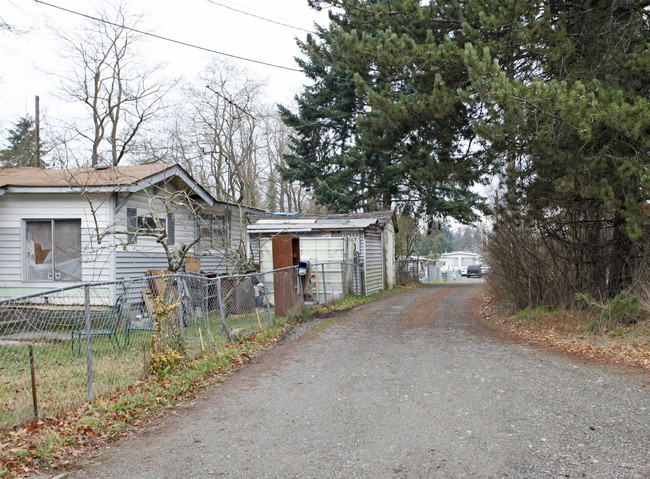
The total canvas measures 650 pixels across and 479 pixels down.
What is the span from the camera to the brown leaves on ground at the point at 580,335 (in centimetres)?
831

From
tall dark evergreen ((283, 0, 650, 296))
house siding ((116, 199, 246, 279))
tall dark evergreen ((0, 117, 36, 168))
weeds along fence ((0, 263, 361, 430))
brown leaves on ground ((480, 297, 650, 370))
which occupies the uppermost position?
tall dark evergreen ((0, 117, 36, 168))

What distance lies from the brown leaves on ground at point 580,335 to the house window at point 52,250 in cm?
1027

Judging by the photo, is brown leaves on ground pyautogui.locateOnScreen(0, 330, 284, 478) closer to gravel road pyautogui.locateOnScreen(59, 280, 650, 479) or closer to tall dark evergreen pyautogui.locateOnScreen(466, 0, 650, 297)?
gravel road pyautogui.locateOnScreen(59, 280, 650, 479)

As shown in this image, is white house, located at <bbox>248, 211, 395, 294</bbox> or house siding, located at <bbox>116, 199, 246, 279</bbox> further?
white house, located at <bbox>248, 211, 395, 294</bbox>

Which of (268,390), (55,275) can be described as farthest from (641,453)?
(55,275)

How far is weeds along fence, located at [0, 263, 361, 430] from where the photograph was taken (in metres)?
6.05

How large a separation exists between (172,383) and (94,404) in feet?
3.47

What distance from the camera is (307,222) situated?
68.3ft

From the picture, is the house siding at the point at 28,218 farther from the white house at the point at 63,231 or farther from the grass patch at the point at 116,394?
the grass patch at the point at 116,394

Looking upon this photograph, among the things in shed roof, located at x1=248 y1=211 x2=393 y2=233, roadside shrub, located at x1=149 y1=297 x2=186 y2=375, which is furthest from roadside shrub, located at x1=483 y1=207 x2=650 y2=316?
roadside shrub, located at x1=149 y1=297 x2=186 y2=375

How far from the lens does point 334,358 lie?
28.4 ft

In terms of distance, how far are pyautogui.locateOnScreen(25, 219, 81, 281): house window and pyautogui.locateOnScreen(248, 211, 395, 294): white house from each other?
5.87 m

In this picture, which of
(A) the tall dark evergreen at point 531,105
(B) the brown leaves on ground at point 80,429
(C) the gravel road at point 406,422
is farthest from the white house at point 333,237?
(B) the brown leaves on ground at point 80,429

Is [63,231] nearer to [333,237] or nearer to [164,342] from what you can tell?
[164,342]
